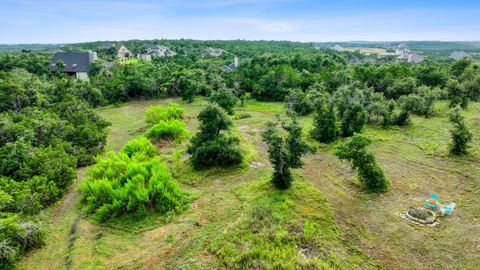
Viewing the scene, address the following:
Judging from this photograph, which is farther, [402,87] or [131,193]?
[402,87]

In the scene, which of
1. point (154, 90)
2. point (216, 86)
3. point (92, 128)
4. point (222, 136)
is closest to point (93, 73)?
point (154, 90)

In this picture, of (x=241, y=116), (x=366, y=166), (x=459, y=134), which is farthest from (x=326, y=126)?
(x=241, y=116)

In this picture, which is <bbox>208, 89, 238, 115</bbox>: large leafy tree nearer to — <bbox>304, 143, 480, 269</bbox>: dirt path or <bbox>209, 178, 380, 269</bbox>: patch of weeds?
<bbox>304, 143, 480, 269</bbox>: dirt path

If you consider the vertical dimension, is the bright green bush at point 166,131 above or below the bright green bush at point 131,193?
above

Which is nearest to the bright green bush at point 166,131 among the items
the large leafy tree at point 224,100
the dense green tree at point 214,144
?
the dense green tree at point 214,144

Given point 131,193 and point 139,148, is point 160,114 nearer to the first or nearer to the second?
point 139,148

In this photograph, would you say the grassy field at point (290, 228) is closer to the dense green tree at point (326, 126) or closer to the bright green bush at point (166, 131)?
the dense green tree at point (326, 126)

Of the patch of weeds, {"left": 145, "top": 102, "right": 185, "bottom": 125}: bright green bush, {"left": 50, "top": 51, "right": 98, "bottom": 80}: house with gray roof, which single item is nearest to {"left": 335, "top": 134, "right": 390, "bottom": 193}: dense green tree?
the patch of weeds
